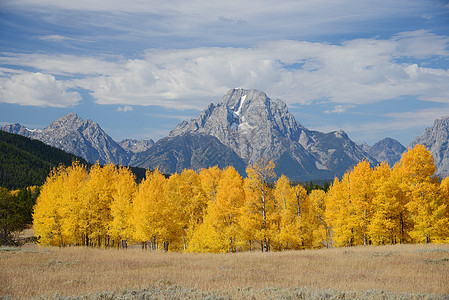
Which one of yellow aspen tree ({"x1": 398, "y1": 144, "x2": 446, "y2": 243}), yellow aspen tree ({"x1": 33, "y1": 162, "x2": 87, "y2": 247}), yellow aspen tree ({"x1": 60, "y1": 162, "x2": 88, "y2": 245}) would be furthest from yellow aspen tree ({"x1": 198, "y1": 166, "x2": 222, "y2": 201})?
yellow aspen tree ({"x1": 398, "y1": 144, "x2": 446, "y2": 243})

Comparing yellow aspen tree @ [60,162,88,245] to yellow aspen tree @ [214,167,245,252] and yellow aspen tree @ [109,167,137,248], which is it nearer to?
yellow aspen tree @ [109,167,137,248]

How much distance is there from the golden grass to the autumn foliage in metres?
9.88

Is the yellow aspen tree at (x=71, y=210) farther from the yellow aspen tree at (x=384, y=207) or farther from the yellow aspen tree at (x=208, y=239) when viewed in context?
the yellow aspen tree at (x=384, y=207)

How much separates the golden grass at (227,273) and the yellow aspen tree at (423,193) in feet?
31.1

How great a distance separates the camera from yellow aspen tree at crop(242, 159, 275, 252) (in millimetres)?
38688

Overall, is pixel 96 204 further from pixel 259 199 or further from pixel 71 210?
pixel 259 199

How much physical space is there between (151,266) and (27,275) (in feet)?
27.9

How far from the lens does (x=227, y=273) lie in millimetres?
21500

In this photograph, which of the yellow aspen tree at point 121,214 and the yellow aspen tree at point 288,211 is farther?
the yellow aspen tree at point 121,214

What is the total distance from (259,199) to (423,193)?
774 inches

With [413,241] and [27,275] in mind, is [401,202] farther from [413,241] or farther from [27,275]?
[27,275]

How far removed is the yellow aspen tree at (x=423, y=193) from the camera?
38.5 metres

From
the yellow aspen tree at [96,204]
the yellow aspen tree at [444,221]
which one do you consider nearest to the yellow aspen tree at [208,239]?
the yellow aspen tree at [96,204]

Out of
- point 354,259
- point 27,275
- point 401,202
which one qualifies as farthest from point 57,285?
point 401,202
